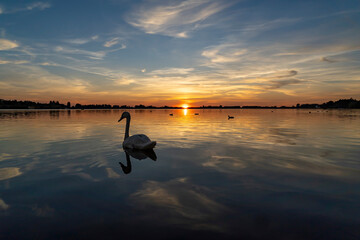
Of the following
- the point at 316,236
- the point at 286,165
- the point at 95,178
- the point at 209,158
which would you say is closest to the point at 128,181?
the point at 95,178

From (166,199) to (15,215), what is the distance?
3974 millimetres


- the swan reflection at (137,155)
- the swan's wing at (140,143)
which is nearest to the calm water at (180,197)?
the swan reflection at (137,155)

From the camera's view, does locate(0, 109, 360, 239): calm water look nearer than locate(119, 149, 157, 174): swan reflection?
Yes

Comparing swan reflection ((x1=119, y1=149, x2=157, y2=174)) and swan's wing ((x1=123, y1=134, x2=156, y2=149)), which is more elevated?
swan's wing ((x1=123, y1=134, x2=156, y2=149))

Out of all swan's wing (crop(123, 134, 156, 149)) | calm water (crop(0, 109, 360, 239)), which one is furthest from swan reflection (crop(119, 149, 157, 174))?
swan's wing (crop(123, 134, 156, 149))

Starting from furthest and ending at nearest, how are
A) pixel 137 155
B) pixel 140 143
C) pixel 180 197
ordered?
pixel 140 143 → pixel 137 155 → pixel 180 197

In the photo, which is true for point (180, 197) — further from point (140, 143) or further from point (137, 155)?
point (140, 143)

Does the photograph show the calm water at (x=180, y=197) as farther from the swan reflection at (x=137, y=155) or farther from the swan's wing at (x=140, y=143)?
the swan's wing at (x=140, y=143)

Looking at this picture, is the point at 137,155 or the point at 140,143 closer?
the point at 137,155

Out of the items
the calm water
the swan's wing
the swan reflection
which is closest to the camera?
the calm water

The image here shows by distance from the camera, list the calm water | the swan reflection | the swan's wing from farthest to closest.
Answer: the swan's wing < the swan reflection < the calm water

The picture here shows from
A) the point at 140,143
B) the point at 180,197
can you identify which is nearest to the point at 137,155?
the point at 140,143

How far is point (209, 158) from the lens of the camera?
1144cm

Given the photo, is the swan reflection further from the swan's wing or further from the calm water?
the swan's wing
